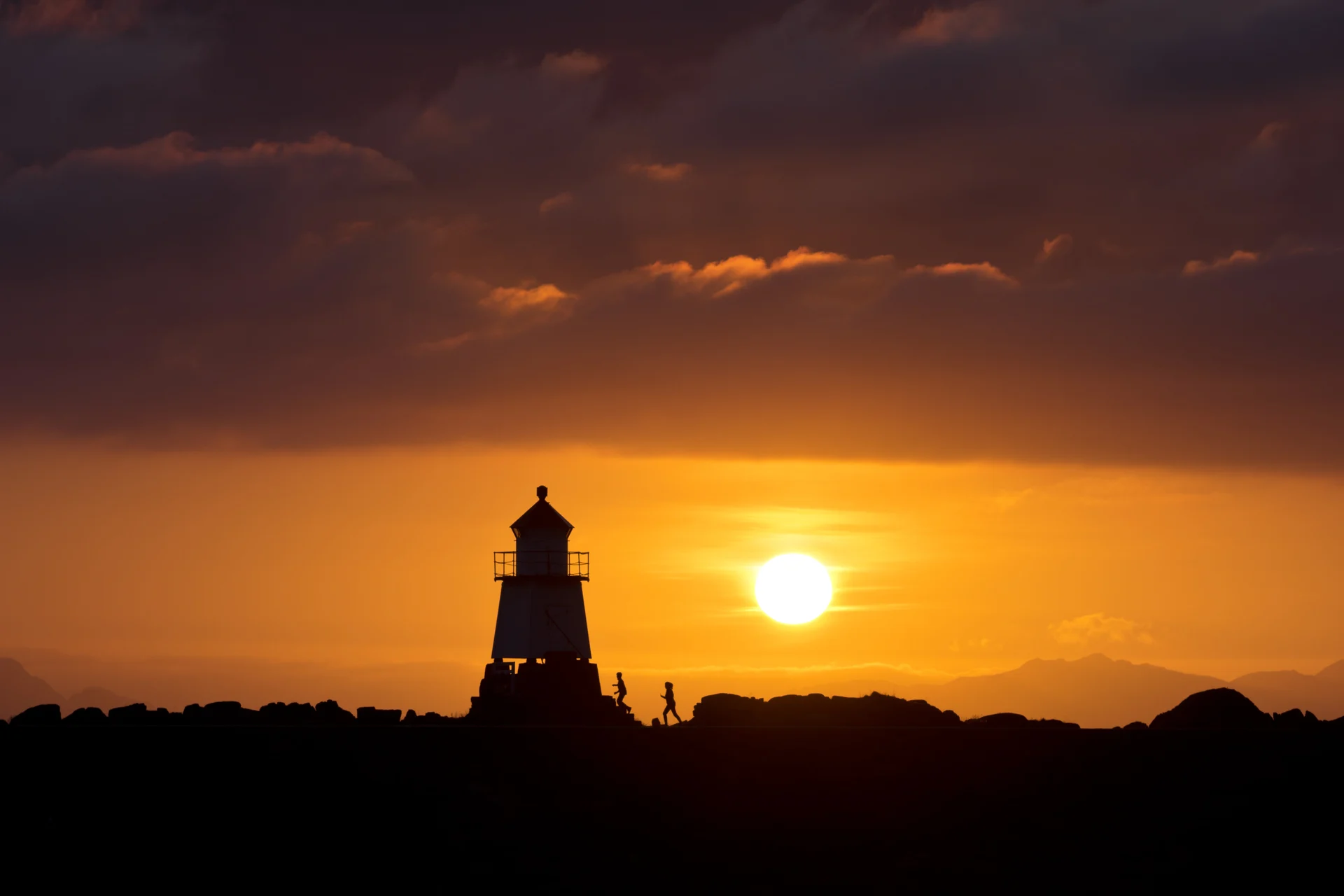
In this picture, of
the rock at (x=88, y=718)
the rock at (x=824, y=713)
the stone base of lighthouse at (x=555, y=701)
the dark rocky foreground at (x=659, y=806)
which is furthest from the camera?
the stone base of lighthouse at (x=555, y=701)

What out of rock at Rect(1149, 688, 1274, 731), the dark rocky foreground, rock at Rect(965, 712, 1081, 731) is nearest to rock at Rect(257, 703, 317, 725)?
the dark rocky foreground

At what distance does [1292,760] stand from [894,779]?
42.7 feet

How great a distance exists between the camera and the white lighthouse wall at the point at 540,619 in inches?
2518

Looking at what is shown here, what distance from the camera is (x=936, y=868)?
43.6 meters

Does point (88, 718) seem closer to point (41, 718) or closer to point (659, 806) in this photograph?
point (41, 718)

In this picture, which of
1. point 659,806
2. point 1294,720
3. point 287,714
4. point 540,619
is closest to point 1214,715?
point 1294,720

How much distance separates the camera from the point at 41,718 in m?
46.8

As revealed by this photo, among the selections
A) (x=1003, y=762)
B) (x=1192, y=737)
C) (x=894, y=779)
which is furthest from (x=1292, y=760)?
(x=894, y=779)

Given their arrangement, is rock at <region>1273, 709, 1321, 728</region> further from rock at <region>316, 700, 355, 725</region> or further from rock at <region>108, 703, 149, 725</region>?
rock at <region>108, 703, 149, 725</region>

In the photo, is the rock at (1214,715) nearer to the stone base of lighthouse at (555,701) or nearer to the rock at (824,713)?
the rock at (824,713)

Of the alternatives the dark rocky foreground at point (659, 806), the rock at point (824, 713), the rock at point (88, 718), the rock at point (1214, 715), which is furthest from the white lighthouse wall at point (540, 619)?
the rock at point (1214, 715)

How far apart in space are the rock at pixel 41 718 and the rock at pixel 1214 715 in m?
35.3

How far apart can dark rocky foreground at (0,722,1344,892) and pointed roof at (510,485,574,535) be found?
18094 millimetres

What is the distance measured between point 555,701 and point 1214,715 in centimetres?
2326
